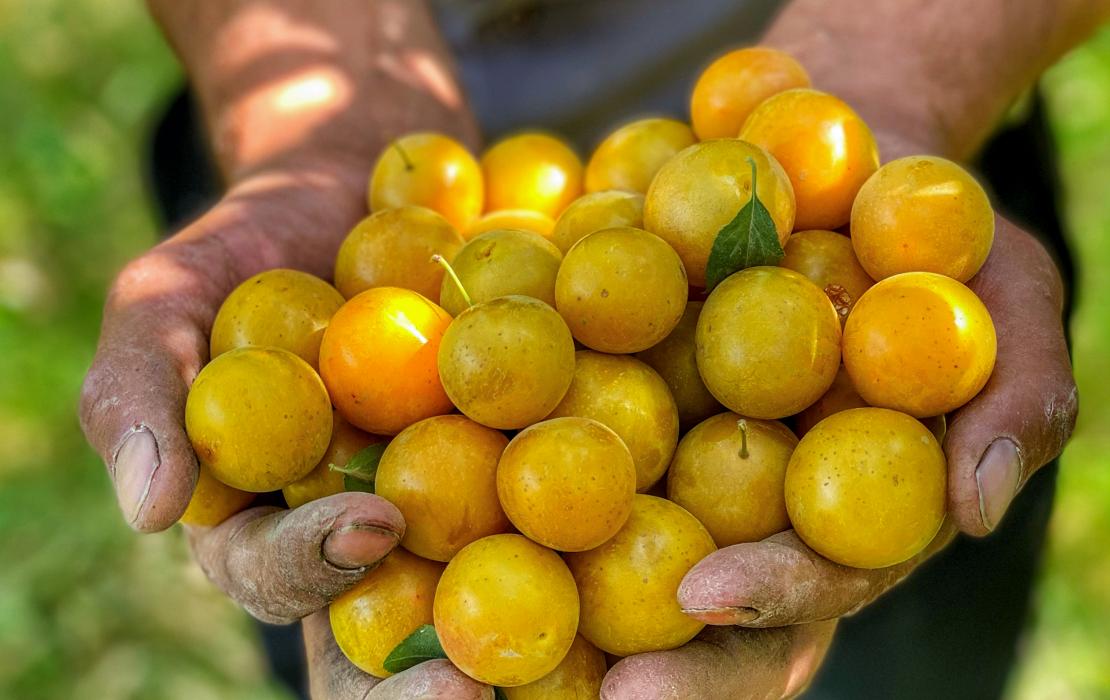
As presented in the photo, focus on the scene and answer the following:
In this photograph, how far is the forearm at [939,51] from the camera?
3174mm

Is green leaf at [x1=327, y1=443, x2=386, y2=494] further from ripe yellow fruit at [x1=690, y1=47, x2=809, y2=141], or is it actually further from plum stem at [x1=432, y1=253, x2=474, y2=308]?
ripe yellow fruit at [x1=690, y1=47, x2=809, y2=141]

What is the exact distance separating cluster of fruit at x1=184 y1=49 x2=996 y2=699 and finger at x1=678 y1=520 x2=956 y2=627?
5 centimetres

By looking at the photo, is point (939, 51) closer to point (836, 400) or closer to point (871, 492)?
point (836, 400)

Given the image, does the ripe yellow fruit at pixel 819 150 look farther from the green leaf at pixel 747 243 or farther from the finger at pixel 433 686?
the finger at pixel 433 686

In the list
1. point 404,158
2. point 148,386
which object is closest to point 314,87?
point 404,158

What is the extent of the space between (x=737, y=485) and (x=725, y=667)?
33 cm

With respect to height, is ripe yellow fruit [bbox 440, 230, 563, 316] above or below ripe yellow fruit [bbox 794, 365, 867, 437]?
above

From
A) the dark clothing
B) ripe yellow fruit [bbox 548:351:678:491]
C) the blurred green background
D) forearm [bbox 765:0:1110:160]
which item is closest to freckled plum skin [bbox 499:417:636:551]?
ripe yellow fruit [bbox 548:351:678:491]

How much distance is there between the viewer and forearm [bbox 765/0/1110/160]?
3174mm

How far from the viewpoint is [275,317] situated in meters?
2.31

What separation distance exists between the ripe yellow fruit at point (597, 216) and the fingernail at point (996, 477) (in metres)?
0.88

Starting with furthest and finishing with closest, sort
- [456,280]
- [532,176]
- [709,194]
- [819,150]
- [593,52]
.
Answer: [593,52], [532,176], [819,150], [709,194], [456,280]

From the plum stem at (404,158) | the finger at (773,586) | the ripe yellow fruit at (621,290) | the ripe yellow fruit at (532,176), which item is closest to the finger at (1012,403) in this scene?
the finger at (773,586)

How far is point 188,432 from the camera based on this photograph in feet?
6.82
